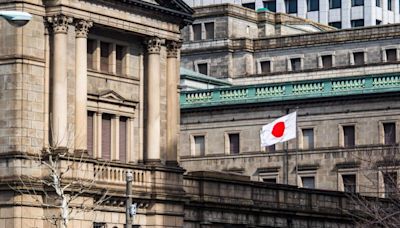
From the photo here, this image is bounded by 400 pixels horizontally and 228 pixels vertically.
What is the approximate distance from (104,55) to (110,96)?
6.56 ft

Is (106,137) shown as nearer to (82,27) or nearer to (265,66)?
(82,27)

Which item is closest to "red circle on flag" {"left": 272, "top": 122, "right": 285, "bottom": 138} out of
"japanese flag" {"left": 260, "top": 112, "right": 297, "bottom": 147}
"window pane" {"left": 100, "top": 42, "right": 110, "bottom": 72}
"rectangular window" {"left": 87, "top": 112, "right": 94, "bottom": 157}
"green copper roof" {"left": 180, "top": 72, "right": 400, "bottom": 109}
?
"japanese flag" {"left": 260, "top": 112, "right": 297, "bottom": 147}

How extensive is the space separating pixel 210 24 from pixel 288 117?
30.9 metres

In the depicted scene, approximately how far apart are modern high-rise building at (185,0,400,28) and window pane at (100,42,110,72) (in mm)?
78530

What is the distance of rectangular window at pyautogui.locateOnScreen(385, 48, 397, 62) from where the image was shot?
430ft

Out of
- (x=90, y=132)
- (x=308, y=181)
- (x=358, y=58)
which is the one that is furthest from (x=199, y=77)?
(x=90, y=132)

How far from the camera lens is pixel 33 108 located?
257 ft

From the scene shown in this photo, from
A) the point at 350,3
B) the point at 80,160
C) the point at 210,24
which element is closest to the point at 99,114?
the point at 80,160

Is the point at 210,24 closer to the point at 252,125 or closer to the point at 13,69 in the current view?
the point at 252,125

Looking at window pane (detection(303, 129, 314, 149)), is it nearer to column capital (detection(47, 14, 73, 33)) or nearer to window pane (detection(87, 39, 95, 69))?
window pane (detection(87, 39, 95, 69))

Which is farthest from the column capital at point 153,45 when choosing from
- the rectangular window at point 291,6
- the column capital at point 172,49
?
the rectangular window at point 291,6

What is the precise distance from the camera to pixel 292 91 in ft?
396

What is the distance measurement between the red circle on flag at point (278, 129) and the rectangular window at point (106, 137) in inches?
1019

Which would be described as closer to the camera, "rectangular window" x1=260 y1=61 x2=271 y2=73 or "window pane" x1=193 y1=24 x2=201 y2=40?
"rectangular window" x1=260 y1=61 x2=271 y2=73
